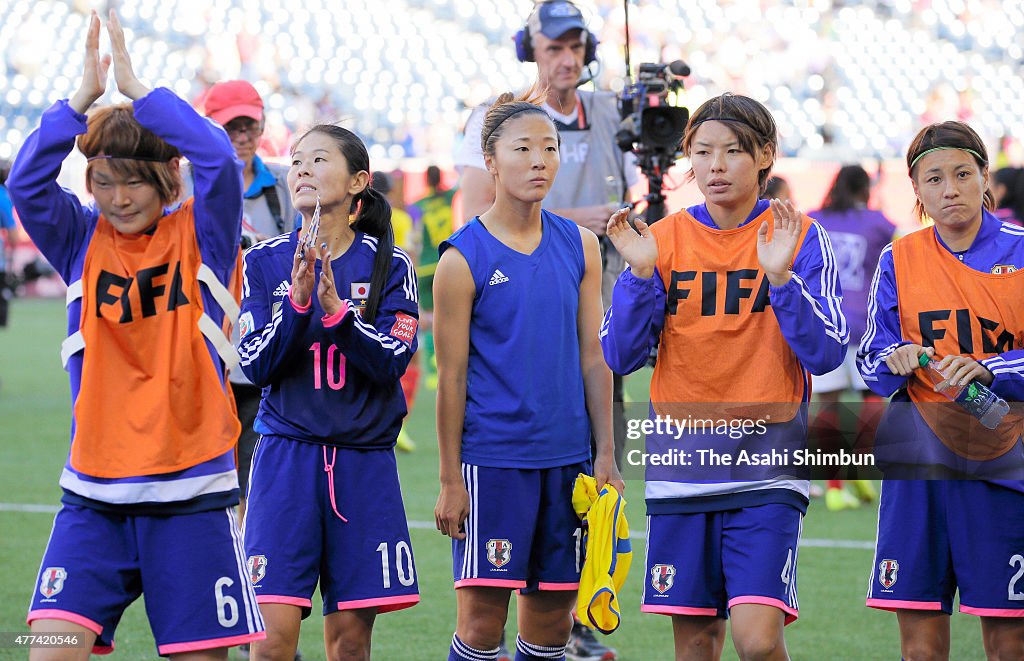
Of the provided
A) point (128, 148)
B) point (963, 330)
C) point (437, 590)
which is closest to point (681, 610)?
point (963, 330)

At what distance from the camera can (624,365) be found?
3.85 metres

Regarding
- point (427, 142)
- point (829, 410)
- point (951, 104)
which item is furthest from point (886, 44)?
point (829, 410)

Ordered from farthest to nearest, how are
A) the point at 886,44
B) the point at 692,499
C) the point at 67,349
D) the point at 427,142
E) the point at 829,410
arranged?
the point at 886,44, the point at 427,142, the point at 829,410, the point at 692,499, the point at 67,349

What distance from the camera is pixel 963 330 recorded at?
3.93 meters

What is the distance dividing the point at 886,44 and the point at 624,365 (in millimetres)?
23168

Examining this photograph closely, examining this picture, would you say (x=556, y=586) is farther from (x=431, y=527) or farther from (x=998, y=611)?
(x=431, y=527)

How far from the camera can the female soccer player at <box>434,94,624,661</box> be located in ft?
13.1

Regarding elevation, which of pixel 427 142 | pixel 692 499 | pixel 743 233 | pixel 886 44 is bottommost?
pixel 692 499

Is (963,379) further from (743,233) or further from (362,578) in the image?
(362,578)

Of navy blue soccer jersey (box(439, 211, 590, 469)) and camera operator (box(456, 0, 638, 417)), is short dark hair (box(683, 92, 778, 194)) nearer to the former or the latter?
navy blue soccer jersey (box(439, 211, 590, 469))

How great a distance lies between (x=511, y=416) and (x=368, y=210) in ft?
2.56

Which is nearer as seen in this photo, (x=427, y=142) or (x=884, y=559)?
(x=884, y=559)

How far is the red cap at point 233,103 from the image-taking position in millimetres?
5432

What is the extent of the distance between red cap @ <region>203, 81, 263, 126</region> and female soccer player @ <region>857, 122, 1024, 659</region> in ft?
9.00
